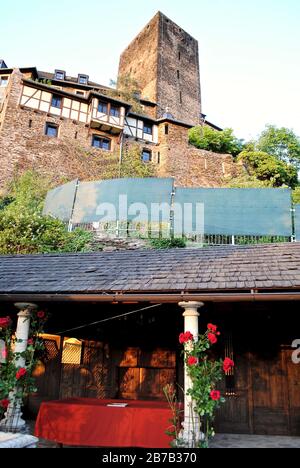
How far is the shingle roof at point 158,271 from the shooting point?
217 inches

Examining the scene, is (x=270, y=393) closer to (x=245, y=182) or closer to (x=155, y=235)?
(x=155, y=235)

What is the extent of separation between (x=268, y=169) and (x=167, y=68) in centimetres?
1755

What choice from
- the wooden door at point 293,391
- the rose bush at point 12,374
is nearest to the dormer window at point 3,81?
the rose bush at point 12,374

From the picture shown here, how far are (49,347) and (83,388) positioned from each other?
3.88ft

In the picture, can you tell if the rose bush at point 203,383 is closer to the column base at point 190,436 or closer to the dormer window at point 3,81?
the column base at point 190,436

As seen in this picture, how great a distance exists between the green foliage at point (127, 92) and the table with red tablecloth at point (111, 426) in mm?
29072

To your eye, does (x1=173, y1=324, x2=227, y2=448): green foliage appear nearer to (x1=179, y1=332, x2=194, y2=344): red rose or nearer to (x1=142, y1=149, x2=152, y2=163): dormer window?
(x1=179, y1=332, x2=194, y2=344): red rose

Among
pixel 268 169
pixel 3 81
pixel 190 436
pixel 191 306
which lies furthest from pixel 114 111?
pixel 190 436

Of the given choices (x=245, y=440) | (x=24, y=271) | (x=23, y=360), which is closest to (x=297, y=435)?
(x=245, y=440)

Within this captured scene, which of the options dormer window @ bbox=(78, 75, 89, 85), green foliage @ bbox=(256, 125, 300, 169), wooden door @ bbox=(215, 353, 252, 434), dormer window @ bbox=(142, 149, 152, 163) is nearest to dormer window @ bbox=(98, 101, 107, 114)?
dormer window @ bbox=(142, 149, 152, 163)

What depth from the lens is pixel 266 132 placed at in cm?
3453

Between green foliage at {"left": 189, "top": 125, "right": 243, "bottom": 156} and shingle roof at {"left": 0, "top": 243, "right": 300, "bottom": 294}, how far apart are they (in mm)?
25201

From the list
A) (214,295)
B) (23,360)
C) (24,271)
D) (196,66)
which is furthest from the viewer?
(196,66)
